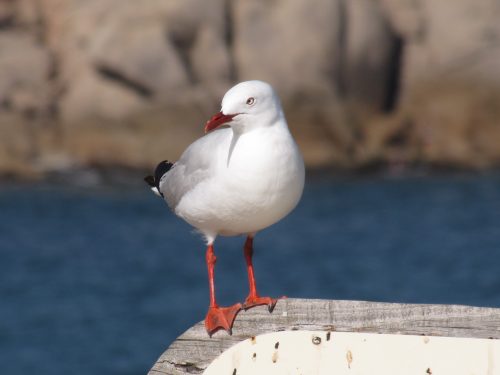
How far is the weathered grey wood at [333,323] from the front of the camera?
378 centimetres

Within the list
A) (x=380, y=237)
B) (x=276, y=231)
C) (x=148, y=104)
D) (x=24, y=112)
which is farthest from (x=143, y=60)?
(x=380, y=237)

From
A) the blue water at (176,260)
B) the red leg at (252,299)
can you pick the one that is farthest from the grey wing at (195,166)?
the blue water at (176,260)

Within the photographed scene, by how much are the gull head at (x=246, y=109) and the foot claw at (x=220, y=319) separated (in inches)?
31.3

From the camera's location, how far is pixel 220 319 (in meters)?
4.05

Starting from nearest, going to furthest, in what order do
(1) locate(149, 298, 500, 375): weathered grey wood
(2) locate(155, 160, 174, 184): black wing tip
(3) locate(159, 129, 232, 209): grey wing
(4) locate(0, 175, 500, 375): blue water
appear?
(1) locate(149, 298, 500, 375): weathered grey wood < (3) locate(159, 129, 232, 209): grey wing < (2) locate(155, 160, 174, 184): black wing tip < (4) locate(0, 175, 500, 375): blue water

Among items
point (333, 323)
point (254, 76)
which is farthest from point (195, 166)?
point (254, 76)

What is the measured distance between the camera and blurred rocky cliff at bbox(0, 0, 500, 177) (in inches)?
776

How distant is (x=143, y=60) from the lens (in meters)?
19.5

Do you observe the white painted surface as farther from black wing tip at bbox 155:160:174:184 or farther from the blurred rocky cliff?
the blurred rocky cliff

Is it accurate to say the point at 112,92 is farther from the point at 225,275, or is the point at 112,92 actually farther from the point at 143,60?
the point at 225,275

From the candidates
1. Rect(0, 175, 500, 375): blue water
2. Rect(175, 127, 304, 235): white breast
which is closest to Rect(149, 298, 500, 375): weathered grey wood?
Rect(175, 127, 304, 235): white breast

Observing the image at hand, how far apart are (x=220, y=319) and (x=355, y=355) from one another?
561 millimetres

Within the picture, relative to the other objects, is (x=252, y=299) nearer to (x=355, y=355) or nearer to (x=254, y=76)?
(x=355, y=355)

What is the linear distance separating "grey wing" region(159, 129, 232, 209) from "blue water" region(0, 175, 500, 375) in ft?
23.0
